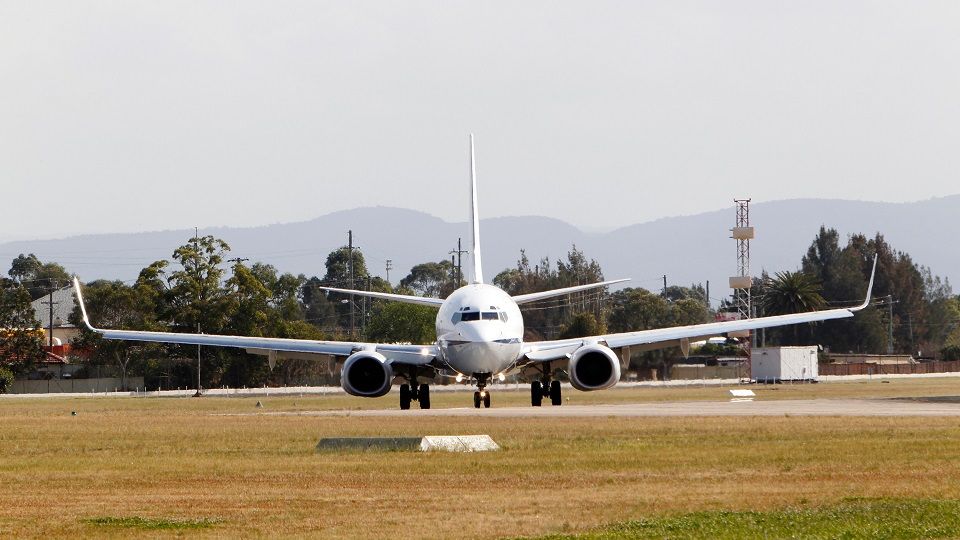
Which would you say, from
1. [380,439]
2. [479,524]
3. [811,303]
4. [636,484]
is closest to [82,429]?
[380,439]

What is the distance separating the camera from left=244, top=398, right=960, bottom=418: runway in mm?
49156

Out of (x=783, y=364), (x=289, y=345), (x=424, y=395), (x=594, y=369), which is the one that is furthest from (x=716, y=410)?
(x=783, y=364)

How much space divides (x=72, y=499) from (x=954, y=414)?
31.3m

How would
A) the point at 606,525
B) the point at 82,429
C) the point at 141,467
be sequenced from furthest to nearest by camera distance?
the point at 82,429
the point at 141,467
the point at 606,525

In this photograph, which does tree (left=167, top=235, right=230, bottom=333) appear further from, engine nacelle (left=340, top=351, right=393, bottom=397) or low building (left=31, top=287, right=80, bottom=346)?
engine nacelle (left=340, top=351, right=393, bottom=397)

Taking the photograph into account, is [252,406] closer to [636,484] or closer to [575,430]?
[575,430]

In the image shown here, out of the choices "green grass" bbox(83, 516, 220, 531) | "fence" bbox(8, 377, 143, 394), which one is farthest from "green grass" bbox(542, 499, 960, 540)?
"fence" bbox(8, 377, 143, 394)

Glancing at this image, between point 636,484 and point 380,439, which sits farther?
point 380,439

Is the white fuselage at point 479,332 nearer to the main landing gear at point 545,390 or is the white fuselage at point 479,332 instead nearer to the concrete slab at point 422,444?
the main landing gear at point 545,390

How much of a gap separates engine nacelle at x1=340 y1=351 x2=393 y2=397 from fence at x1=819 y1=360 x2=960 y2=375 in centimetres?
8899

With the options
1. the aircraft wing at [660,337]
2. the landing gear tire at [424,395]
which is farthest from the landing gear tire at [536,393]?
the landing gear tire at [424,395]

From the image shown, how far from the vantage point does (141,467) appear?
1168 inches

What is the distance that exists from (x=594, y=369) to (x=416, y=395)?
709cm

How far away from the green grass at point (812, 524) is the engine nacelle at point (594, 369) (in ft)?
80.8
